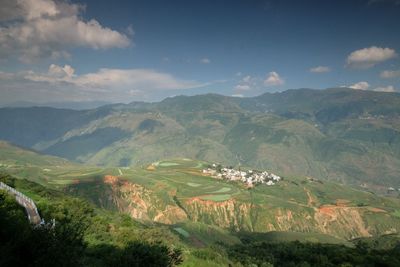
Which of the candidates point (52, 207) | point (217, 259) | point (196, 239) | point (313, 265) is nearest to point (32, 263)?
point (52, 207)

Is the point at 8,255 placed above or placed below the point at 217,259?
above

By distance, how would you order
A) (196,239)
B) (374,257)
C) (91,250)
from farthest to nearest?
(196,239)
(374,257)
(91,250)

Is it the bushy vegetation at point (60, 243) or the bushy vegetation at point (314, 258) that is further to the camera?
the bushy vegetation at point (314, 258)

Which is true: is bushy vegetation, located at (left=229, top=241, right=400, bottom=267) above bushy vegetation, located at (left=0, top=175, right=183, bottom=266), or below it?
below

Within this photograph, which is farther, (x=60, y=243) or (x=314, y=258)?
(x=314, y=258)

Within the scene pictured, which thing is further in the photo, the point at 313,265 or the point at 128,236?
the point at 313,265

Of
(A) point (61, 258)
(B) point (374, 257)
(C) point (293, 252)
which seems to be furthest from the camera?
(C) point (293, 252)

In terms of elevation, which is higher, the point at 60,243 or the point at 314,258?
the point at 60,243

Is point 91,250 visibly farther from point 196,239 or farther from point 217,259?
point 196,239

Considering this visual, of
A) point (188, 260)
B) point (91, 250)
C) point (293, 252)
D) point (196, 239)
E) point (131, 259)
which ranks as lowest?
point (196, 239)

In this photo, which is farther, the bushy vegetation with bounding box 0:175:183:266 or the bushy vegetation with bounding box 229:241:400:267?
the bushy vegetation with bounding box 229:241:400:267

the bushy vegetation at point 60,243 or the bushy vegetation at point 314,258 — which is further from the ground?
the bushy vegetation at point 60,243
